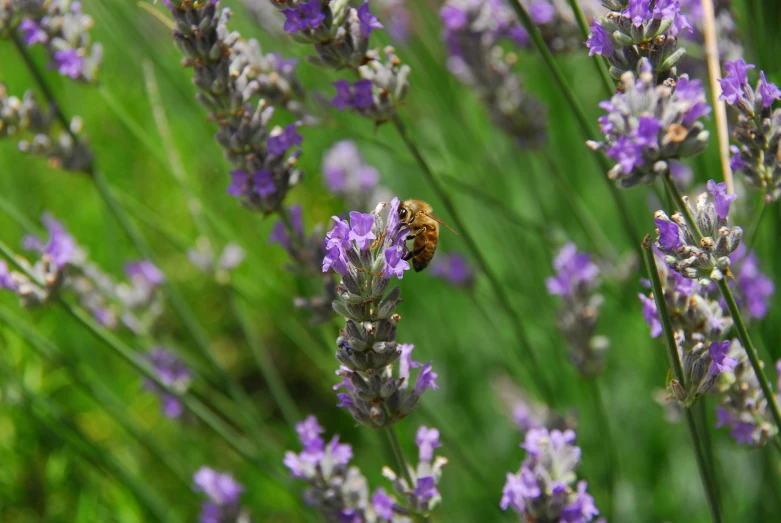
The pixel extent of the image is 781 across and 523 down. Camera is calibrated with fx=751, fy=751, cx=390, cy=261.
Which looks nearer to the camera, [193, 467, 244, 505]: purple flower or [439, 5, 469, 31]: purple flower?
[193, 467, 244, 505]: purple flower

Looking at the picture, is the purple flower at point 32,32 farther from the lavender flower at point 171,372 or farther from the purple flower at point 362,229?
the purple flower at point 362,229

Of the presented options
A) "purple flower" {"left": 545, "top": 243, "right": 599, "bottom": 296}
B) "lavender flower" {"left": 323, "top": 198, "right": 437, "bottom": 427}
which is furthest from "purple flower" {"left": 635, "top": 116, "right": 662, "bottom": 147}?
"purple flower" {"left": 545, "top": 243, "right": 599, "bottom": 296}

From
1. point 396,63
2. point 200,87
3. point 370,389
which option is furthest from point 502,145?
point 370,389

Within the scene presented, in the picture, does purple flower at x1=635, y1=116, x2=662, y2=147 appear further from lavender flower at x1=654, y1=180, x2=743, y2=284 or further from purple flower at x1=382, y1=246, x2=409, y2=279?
purple flower at x1=382, y1=246, x2=409, y2=279

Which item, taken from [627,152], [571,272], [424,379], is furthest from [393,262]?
[571,272]

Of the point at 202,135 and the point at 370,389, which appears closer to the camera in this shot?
the point at 370,389

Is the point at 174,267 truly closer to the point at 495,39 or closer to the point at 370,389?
the point at 495,39

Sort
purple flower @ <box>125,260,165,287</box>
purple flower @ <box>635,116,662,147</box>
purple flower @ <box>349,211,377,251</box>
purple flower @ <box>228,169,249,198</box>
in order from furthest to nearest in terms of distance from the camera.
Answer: purple flower @ <box>125,260,165,287</box> < purple flower @ <box>228,169,249,198</box> < purple flower @ <box>349,211,377,251</box> < purple flower @ <box>635,116,662,147</box>
